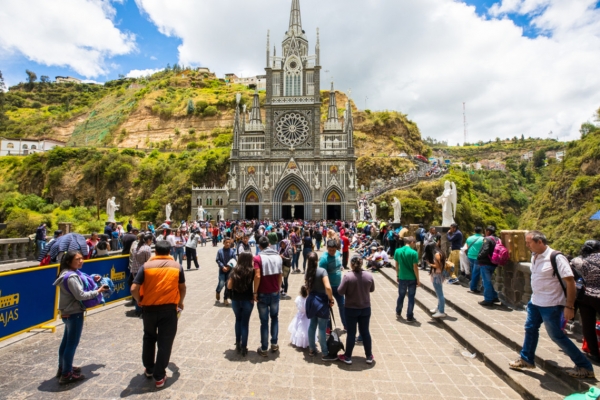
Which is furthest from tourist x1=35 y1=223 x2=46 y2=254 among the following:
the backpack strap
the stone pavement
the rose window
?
the rose window

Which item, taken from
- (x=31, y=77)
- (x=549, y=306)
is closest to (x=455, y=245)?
(x=549, y=306)

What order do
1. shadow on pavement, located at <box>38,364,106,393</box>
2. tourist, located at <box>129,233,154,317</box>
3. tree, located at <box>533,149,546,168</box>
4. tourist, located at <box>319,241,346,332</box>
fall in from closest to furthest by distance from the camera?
shadow on pavement, located at <box>38,364,106,393</box>, tourist, located at <box>319,241,346,332</box>, tourist, located at <box>129,233,154,317</box>, tree, located at <box>533,149,546,168</box>

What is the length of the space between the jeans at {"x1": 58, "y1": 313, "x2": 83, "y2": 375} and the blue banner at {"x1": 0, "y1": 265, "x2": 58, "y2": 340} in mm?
2034

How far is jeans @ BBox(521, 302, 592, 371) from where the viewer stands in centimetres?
363

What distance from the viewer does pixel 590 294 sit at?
400 centimetres

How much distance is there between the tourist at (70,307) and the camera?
3.84 m

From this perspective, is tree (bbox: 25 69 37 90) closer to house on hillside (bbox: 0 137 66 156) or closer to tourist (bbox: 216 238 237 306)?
house on hillside (bbox: 0 137 66 156)

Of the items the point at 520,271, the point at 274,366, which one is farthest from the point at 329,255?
the point at 520,271

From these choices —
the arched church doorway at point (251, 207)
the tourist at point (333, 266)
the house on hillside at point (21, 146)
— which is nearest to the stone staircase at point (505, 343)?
the tourist at point (333, 266)

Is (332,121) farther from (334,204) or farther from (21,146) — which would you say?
(21,146)

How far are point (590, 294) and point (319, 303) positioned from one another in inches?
134

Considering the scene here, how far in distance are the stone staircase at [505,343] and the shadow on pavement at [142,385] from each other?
430 cm

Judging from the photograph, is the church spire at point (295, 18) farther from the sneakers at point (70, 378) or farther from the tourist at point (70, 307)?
the sneakers at point (70, 378)

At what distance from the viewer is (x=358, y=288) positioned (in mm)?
4574
